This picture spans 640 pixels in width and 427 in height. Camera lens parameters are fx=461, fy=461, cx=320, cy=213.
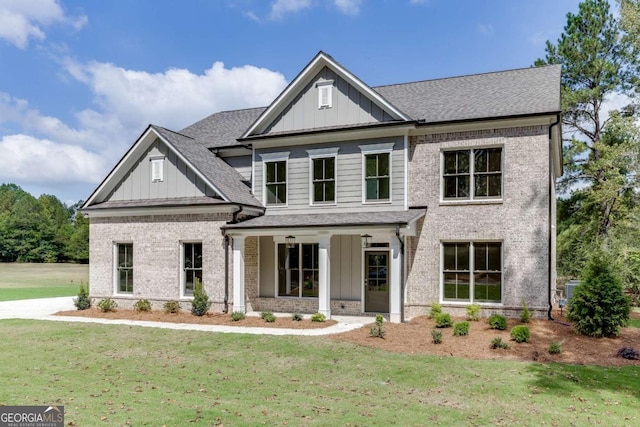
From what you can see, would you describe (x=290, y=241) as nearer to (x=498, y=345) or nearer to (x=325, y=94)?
(x=325, y=94)

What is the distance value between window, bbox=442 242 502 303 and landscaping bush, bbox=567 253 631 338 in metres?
3.12

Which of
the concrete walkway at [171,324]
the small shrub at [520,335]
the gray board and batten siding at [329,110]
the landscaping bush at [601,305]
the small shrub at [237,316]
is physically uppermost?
the gray board and batten siding at [329,110]

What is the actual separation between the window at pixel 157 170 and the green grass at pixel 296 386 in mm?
8081

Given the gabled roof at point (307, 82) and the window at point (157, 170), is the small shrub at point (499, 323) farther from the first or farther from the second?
the window at point (157, 170)

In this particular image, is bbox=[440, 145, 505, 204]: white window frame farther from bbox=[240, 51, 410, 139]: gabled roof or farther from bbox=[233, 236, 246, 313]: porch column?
bbox=[233, 236, 246, 313]: porch column

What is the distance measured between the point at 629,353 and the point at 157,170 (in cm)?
1685

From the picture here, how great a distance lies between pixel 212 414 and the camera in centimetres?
714

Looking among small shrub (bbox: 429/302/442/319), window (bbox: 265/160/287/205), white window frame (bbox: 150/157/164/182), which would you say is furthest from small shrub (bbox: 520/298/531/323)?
white window frame (bbox: 150/157/164/182)

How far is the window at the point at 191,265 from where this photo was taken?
1802 centimetres

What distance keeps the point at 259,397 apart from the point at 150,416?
1.86 metres

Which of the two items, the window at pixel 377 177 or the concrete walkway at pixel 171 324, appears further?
the window at pixel 377 177

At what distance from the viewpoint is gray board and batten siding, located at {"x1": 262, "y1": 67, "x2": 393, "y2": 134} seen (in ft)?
56.1

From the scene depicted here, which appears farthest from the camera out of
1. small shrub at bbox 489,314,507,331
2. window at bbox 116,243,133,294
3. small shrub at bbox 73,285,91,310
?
window at bbox 116,243,133,294

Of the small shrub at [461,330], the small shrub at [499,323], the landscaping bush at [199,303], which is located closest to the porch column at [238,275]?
the landscaping bush at [199,303]
